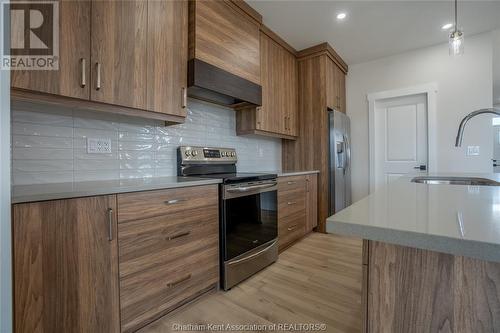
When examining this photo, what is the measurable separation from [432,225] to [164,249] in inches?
53.3

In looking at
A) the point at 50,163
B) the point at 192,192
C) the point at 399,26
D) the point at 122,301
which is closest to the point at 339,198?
the point at 399,26

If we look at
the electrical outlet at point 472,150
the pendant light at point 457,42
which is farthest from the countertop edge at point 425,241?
the electrical outlet at point 472,150

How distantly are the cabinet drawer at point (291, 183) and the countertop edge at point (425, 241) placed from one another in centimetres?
193

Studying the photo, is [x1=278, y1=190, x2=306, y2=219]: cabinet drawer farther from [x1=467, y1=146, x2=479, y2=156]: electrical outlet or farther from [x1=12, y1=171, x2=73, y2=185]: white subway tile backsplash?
[x1=467, y1=146, x2=479, y2=156]: electrical outlet

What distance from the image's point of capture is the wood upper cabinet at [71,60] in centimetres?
113

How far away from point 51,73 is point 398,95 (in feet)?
12.9

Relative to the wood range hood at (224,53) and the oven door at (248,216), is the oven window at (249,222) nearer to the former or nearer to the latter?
the oven door at (248,216)

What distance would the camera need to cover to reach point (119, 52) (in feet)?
4.58

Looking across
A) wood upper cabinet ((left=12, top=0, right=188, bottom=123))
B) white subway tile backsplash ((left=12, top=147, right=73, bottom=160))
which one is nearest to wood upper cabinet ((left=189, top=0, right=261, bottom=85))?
wood upper cabinet ((left=12, top=0, right=188, bottom=123))

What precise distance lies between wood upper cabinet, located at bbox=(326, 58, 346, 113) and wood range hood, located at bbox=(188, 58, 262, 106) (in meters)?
1.29

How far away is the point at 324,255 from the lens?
8.04 ft

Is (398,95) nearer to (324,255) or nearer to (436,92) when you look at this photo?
(436,92)

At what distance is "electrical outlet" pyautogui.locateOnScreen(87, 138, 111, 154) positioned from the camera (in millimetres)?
1574

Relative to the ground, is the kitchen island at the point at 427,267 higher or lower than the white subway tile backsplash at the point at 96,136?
lower
